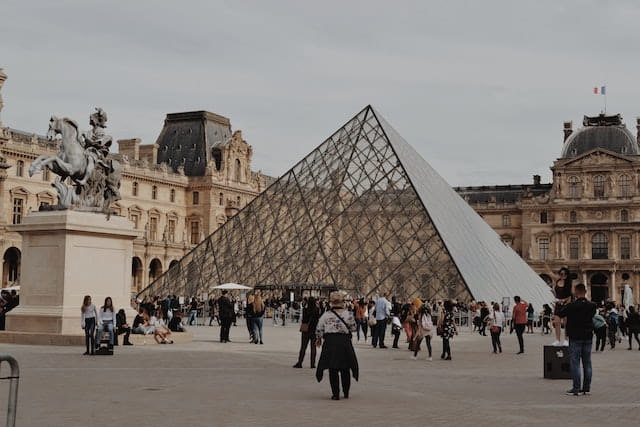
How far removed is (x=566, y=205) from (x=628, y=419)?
227 ft

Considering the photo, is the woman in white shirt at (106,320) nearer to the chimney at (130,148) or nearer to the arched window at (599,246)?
the chimney at (130,148)

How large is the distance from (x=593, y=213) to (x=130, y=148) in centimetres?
3817

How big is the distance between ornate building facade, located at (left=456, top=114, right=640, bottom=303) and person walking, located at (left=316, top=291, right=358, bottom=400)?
64939mm

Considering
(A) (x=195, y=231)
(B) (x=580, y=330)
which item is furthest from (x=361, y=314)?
(A) (x=195, y=231)

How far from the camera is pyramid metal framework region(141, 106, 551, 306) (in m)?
30.8

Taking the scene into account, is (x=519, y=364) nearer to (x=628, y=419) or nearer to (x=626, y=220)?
(x=628, y=419)

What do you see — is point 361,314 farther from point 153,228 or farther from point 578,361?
point 153,228

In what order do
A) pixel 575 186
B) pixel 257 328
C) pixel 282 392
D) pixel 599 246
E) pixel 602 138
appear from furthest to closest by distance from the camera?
pixel 575 186 → pixel 599 246 → pixel 602 138 → pixel 257 328 → pixel 282 392

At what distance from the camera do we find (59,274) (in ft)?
49.9

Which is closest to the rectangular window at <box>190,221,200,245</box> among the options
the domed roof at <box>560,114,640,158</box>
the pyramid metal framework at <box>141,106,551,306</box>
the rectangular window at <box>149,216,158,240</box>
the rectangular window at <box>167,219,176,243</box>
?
the rectangular window at <box>167,219,176,243</box>

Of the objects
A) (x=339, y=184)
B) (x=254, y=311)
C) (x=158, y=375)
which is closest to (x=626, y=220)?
(x=339, y=184)

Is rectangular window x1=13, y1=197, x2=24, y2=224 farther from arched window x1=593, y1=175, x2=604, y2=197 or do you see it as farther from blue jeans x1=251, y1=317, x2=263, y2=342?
arched window x1=593, y1=175, x2=604, y2=197

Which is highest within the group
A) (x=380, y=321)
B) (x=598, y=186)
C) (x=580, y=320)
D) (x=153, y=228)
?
(x=598, y=186)

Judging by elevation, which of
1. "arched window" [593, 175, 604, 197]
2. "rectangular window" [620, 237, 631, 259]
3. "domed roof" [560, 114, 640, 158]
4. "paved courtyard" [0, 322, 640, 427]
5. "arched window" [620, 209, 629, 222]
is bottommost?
"paved courtyard" [0, 322, 640, 427]
